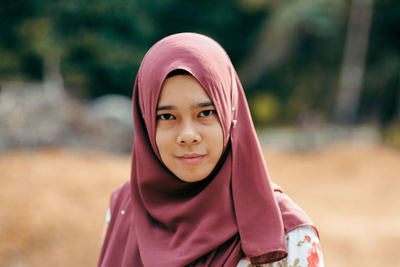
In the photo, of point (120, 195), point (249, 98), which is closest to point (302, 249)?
point (120, 195)

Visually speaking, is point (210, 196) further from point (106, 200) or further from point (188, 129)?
point (106, 200)

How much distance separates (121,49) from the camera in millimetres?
14578

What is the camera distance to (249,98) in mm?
15398

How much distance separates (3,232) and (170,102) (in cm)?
416

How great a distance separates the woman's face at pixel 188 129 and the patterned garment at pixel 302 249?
34 centimetres

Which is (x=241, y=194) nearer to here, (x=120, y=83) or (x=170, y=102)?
(x=170, y=102)

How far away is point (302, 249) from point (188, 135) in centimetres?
50

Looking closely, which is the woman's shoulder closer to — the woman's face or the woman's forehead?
the woman's face

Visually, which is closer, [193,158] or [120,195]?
[193,158]

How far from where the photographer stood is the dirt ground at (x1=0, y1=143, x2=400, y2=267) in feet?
14.8

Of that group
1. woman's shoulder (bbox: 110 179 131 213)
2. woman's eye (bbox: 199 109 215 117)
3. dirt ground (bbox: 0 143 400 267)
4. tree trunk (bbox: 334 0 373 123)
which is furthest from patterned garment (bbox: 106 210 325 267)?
tree trunk (bbox: 334 0 373 123)

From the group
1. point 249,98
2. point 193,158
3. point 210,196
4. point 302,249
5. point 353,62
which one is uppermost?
point 353,62

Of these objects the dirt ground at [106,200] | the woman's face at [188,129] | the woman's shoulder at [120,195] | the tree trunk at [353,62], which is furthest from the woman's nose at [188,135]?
the tree trunk at [353,62]

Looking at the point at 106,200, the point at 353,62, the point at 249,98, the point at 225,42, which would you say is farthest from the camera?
the point at 225,42
